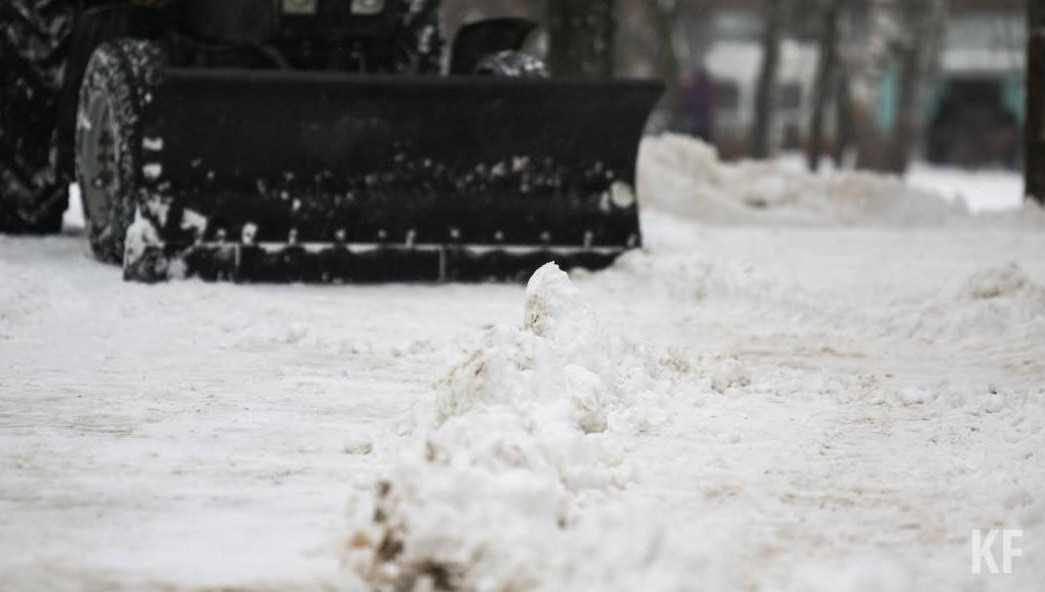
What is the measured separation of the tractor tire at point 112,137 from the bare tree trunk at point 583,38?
490 cm

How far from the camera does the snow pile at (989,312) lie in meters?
6.81

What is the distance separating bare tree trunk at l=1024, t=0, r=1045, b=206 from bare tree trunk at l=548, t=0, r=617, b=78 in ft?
9.28

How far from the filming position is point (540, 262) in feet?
26.3

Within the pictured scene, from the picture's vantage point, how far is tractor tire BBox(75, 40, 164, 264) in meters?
7.39

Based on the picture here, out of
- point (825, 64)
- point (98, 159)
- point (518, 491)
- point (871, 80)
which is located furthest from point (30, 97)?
point (871, 80)

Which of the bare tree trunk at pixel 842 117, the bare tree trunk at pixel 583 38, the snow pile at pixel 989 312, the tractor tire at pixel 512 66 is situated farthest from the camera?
the bare tree trunk at pixel 842 117

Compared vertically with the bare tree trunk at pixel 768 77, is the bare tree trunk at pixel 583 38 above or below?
above

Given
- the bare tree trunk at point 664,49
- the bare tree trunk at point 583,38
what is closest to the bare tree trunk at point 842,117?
the bare tree trunk at point 664,49

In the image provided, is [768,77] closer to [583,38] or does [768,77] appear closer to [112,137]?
[583,38]

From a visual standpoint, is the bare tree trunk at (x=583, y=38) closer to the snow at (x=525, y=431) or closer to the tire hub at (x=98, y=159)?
the snow at (x=525, y=431)

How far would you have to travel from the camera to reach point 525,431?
12.4 feet

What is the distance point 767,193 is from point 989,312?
6432 millimetres

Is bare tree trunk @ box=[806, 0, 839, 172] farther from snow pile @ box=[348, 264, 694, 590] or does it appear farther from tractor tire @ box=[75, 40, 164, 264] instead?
snow pile @ box=[348, 264, 694, 590]

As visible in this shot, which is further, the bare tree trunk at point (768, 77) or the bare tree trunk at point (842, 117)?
the bare tree trunk at point (842, 117)
